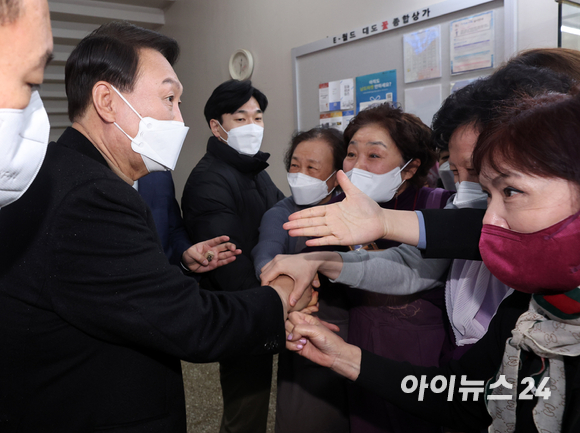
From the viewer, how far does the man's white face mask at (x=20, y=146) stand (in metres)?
0.61

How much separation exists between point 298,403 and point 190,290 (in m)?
0.83

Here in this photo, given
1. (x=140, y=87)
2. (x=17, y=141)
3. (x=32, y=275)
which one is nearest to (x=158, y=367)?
(x=32, y=275)

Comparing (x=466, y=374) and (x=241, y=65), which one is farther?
(x=241, y=65)

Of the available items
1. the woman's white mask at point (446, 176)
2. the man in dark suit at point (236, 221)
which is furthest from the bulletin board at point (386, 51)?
the man in dark suit at point (236, 221)

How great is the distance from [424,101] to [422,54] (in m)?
0.30

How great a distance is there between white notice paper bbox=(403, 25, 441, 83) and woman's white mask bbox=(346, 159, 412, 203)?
51.8 inches

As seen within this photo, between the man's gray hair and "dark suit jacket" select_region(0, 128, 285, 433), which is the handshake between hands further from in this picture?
the man's gray hair

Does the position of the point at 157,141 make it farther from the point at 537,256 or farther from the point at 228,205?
the point at 537,256

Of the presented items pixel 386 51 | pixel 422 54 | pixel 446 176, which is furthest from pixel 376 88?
pixel 446 176

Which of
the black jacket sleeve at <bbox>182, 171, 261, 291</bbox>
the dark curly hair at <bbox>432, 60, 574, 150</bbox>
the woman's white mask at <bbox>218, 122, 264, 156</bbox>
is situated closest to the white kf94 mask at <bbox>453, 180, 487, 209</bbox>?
the dark curly hair at <bbox>432, 60, 574, 150</bbox>

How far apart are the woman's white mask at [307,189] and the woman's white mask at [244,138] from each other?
474 mm

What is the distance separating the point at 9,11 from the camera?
0.57m

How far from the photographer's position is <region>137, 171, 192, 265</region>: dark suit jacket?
2.18m

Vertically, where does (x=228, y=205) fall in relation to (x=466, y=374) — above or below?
above
